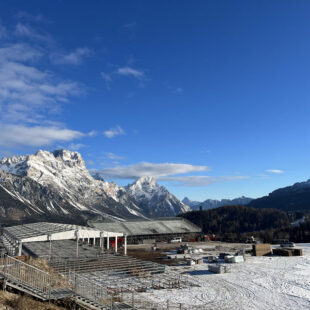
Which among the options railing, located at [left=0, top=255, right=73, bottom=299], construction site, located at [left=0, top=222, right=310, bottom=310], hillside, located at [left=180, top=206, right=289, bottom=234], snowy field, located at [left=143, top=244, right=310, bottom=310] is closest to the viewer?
railing, located at [left=0, top=255, right=73, bottom=299]

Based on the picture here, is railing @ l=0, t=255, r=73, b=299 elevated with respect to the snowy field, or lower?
elevated

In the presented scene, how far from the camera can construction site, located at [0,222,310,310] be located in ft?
65.4

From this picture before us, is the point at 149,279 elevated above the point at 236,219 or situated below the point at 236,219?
below

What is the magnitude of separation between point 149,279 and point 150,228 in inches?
2095

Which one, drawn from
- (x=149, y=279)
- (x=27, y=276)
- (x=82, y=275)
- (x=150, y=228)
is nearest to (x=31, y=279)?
(x=27, y=276)

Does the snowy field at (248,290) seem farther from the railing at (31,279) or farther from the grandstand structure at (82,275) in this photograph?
the railing at (31,279)

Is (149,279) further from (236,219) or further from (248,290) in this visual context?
(236,219)

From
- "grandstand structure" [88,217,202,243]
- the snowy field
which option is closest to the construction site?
the snowy field

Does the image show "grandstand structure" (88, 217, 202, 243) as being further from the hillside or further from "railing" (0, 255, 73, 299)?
the hillside

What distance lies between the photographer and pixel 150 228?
86.6 m

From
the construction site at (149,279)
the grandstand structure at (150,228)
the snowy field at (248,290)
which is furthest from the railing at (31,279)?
the grandstand structure at (150,228)

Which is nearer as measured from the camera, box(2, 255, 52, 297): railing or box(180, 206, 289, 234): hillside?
box(2, 255, 52, 297): railing

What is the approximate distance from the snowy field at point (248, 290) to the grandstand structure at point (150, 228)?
41.8 m

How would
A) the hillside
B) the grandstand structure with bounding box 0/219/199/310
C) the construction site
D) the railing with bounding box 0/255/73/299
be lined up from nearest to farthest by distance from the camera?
the railing with bounding box 0/255/73/299 < the grandstand structure with bounding box 0/219/199/310 < the construction site < the hillside
